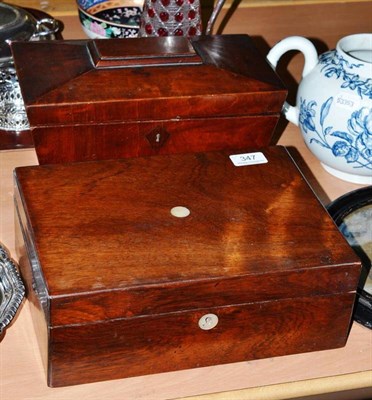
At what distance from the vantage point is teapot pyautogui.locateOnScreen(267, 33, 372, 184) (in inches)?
38.4

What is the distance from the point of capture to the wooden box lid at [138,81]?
89 cm

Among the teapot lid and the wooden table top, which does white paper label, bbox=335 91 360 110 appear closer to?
the wooden table top

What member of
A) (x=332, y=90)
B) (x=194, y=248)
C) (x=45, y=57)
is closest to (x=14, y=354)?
(x=194, y=248)

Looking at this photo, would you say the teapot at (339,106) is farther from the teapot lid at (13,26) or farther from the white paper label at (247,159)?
the teapot lid at (13,26)

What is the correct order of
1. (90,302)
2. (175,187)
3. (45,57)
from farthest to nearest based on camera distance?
(45,57) < (175,187) < (90,302)

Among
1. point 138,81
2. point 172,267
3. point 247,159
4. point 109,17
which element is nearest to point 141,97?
point 138,81

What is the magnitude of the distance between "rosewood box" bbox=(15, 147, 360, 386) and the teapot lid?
0.35m

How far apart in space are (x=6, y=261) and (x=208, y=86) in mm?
303

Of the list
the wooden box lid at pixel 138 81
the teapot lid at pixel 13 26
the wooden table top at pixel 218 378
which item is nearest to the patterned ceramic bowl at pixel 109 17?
the teapot lid at pixel 13 26

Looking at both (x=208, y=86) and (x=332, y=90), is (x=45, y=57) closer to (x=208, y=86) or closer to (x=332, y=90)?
(x=208, y=86)

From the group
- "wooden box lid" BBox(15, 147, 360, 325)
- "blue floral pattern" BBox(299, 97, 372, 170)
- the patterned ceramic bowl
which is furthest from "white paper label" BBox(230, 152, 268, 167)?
the patterned ceramic bowl

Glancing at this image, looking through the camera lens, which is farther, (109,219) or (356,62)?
(356,62)

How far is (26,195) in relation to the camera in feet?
2.65

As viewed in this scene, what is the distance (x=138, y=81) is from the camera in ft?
3.03
